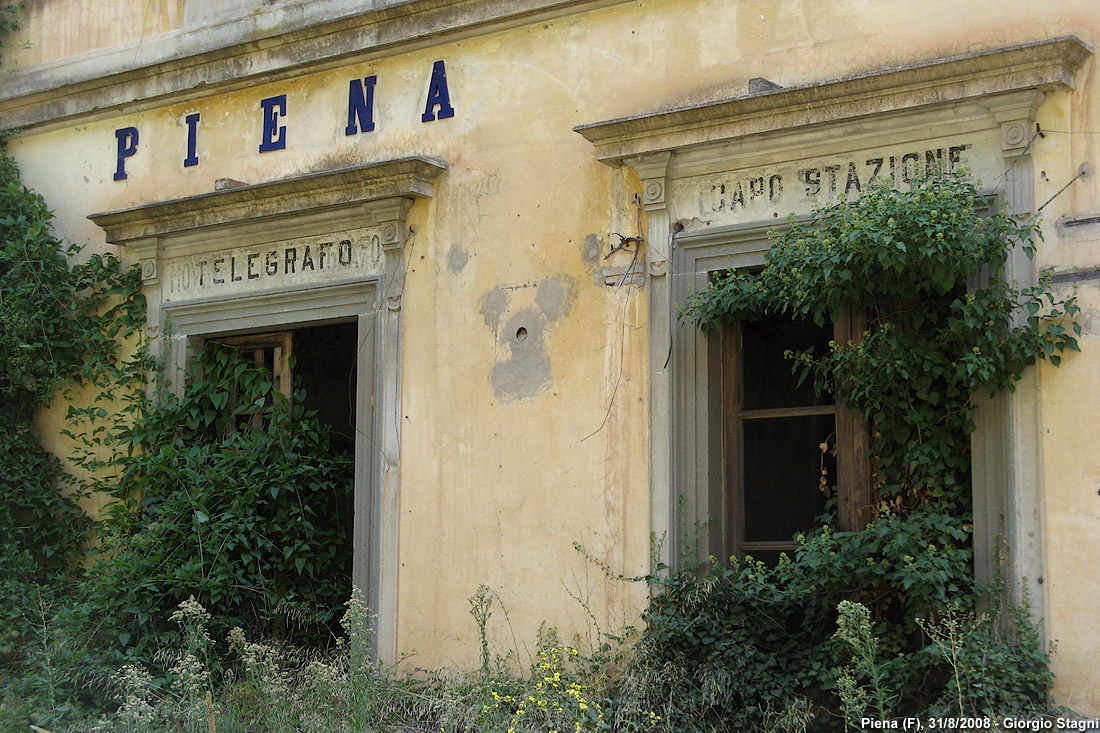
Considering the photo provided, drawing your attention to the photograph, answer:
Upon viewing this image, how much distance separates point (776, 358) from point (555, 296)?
121 cm

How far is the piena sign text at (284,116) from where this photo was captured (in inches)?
289

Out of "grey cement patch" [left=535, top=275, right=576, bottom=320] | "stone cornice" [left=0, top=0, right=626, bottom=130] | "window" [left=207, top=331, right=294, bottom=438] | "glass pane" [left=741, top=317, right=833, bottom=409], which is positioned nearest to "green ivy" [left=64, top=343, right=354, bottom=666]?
"window" [left=207, top=331, right=294, bottom=438]

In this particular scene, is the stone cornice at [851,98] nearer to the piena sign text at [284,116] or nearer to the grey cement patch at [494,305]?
the grey cement patch at [494,305]

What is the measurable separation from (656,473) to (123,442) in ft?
12.3

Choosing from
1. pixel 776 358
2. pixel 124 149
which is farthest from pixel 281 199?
pixel 776 358

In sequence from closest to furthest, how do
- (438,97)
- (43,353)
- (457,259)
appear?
1. (457,259)
2. (438,97)
3. (43,353)

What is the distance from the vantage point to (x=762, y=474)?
20.7 feet

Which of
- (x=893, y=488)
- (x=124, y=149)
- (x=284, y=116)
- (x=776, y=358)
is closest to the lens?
(x=893, y=488)

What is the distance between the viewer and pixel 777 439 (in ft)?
20.6

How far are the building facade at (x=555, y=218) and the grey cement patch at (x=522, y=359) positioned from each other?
13 mm

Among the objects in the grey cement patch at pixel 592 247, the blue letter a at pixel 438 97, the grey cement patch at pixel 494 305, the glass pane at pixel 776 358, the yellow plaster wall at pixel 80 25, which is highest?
the yellow plaster wall at pixel 80 25

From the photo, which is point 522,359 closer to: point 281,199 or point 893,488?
point 281,199

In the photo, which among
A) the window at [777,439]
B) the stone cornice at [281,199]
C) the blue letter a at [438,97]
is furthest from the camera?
the blue letter a at [438,97]

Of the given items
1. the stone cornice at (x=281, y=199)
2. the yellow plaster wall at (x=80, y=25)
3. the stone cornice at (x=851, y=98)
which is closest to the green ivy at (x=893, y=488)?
the stone cornice at (x=851, y=98)
